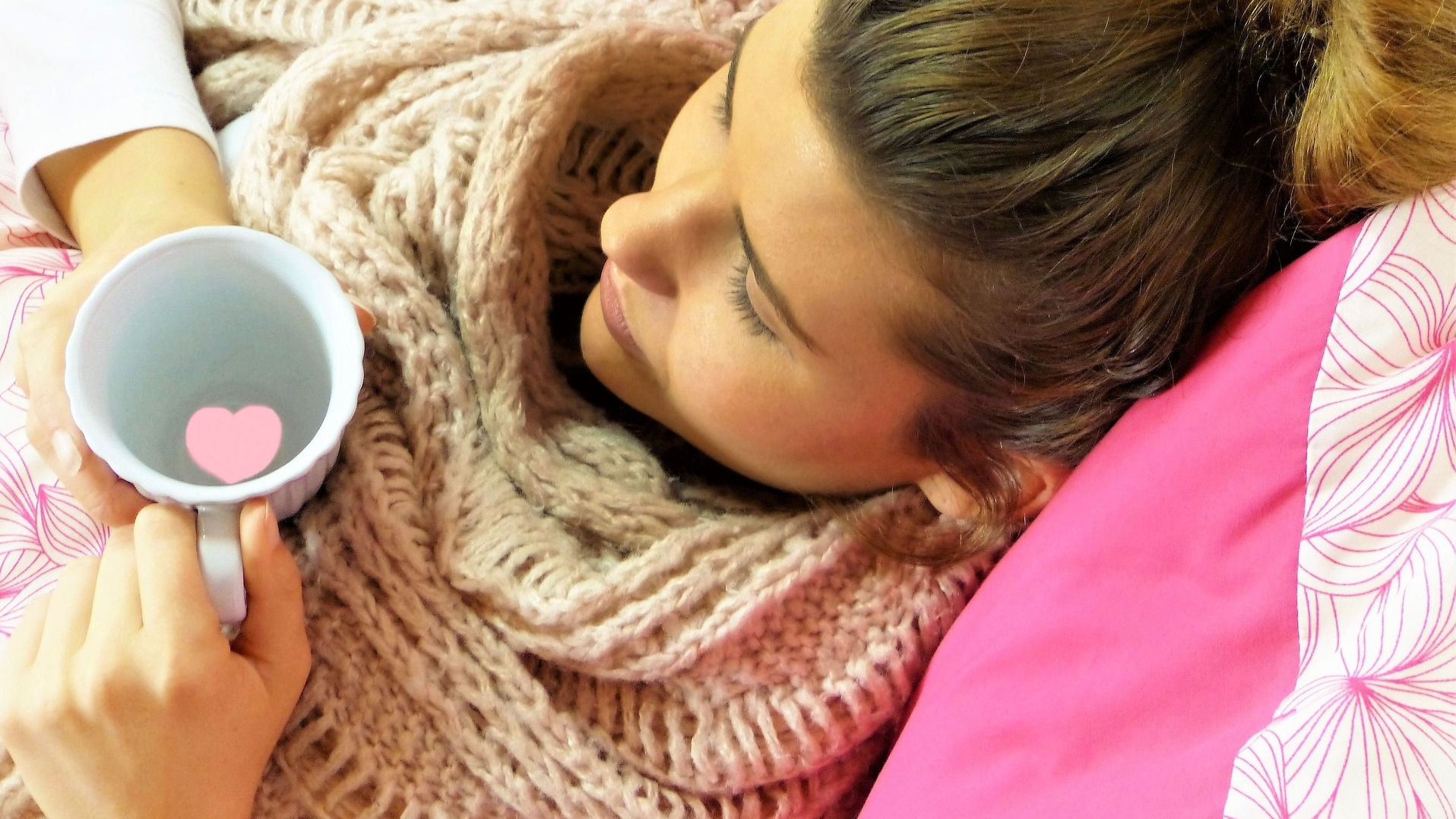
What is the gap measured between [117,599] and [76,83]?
1.38 feet

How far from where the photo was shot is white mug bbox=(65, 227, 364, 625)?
47 cm

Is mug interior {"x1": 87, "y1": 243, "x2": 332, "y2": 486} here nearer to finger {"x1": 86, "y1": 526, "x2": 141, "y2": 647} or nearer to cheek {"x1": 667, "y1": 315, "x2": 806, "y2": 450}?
finger {"x1": 86, "y1": 526, "x2": 141, "y2": 647}

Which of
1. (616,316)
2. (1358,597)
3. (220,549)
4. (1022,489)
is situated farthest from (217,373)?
(1358,597)

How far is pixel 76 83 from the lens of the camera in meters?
0.70

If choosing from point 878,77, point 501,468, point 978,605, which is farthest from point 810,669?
point 878,77

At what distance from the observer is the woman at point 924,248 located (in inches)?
18.8

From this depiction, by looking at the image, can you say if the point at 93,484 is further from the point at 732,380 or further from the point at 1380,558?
the point at 1380,558

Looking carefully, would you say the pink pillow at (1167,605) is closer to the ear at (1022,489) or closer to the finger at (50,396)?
the ear at (1022,489)

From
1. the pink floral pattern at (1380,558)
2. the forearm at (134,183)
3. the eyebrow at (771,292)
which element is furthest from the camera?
the forearm at (134,183)

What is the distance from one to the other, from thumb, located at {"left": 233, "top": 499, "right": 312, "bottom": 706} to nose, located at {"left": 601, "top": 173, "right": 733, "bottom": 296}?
25cm

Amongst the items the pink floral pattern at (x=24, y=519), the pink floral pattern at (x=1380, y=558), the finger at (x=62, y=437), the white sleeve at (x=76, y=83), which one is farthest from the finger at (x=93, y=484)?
the pink floral pattern at (x=1380, y=558)

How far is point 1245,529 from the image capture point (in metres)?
0.52

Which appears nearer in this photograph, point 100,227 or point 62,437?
point 62,437

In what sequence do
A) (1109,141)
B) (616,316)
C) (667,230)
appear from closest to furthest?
(1109,141) < (667,230) < (616,316)
